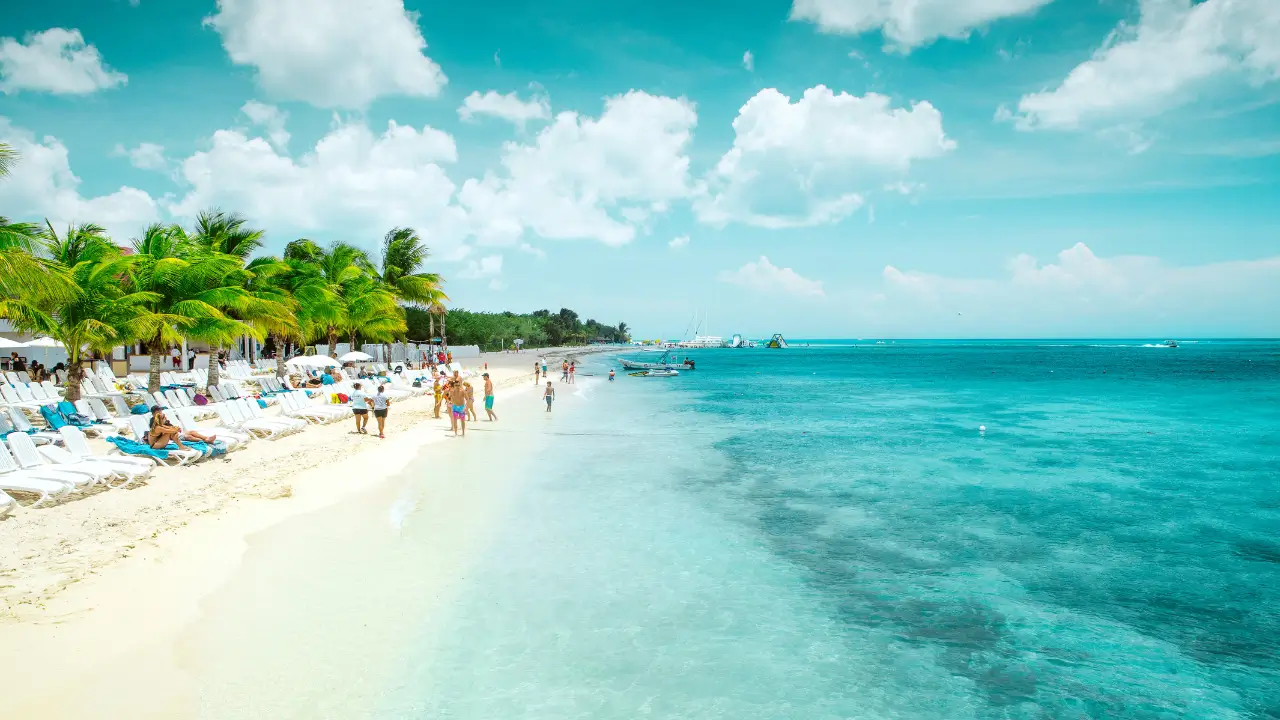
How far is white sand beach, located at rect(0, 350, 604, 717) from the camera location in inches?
219

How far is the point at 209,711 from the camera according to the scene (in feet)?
17.6

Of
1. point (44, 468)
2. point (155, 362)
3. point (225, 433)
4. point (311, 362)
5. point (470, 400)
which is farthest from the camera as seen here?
point (311, 362)

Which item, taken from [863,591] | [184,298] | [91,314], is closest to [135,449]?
[91,314]

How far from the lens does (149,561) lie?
802 centimetres

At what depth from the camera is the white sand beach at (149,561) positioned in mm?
5574

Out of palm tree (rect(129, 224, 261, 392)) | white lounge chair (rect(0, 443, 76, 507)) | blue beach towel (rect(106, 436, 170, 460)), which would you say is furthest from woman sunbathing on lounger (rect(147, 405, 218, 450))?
palm tree (rect(129, 224, 261, 392))

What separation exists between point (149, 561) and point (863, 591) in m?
8.58

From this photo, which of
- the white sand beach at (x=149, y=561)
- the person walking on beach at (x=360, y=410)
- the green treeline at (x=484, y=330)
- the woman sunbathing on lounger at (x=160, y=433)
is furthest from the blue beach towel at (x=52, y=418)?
the green treeline at (x=484, y=330)

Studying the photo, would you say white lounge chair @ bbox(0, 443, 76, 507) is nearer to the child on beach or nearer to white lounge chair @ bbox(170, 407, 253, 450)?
white lounge chair @ bbox(170, 407, 253, 450)

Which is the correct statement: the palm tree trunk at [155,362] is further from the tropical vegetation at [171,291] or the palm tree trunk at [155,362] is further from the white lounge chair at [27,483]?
the white lounge chair at [27,483]

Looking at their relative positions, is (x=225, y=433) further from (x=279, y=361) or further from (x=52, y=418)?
(x=279, y=361)

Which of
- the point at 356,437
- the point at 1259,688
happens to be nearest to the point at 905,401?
the point at 356,437

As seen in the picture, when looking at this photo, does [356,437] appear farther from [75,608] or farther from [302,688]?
[302,688]

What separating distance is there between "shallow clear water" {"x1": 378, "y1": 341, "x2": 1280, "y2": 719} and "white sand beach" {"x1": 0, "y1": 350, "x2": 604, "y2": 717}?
5.69 ft
